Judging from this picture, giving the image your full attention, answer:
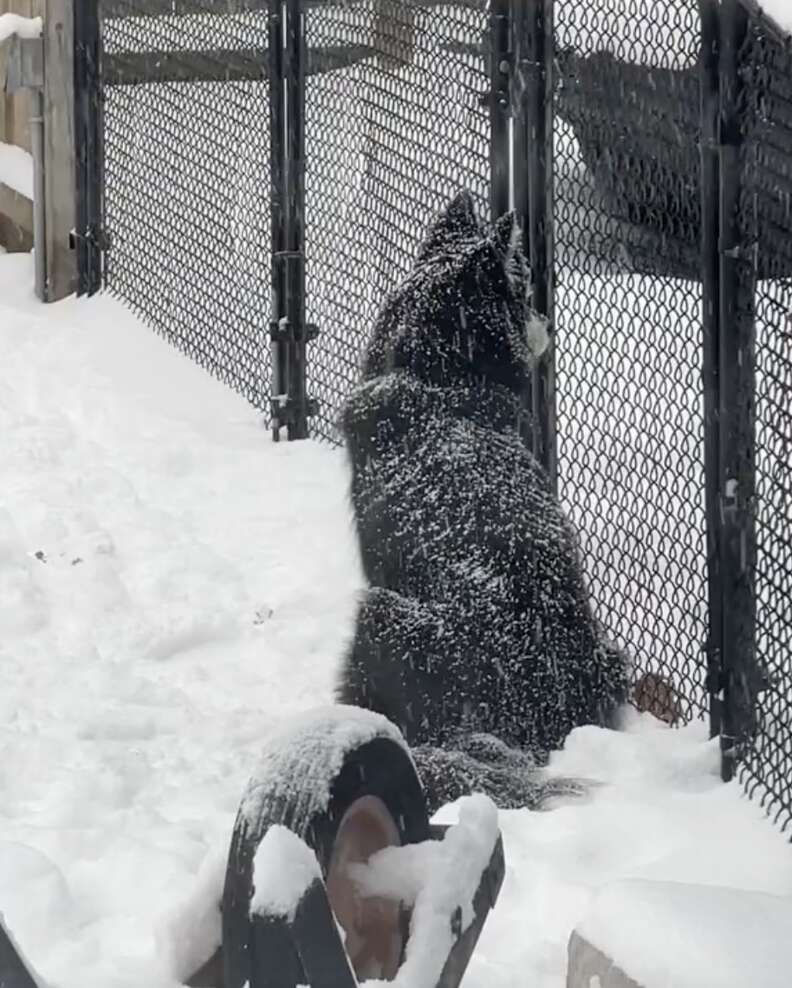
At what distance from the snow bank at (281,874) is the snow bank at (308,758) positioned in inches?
5.4

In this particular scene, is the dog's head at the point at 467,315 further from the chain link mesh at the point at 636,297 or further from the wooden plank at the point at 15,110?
the wooden plank at the point at 15,110

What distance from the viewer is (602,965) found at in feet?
8.68

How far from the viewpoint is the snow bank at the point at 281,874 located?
7.32 ft

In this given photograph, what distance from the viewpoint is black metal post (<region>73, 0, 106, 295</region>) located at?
7941mm

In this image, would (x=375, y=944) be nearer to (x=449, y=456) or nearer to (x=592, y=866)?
(x=592, y=866)

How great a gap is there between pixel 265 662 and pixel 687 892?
2.31 meters

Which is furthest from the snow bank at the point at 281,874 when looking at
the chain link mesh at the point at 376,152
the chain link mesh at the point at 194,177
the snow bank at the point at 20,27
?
the snow bank at the point at 20,27

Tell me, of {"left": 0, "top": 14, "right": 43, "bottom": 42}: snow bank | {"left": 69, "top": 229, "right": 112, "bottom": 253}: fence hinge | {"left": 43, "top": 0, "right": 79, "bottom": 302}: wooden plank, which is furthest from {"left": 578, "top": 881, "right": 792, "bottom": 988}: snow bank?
{"left": 0, "top": 14, "right": 43, "bottom": 42}: snow bank

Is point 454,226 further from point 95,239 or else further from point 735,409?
point 95,239

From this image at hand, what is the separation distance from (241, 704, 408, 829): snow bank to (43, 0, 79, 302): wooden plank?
5.96m

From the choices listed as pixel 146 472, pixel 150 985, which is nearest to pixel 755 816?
pixel 150 985

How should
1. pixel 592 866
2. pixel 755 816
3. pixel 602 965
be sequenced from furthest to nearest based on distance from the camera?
1. pixel 755 816
2. pixel 592 866
3. pixel 602 965

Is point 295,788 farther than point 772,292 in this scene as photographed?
No

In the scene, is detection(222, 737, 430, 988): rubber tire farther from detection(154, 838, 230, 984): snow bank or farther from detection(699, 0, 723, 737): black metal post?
detection(699, 0, 723, 737): black metal post
